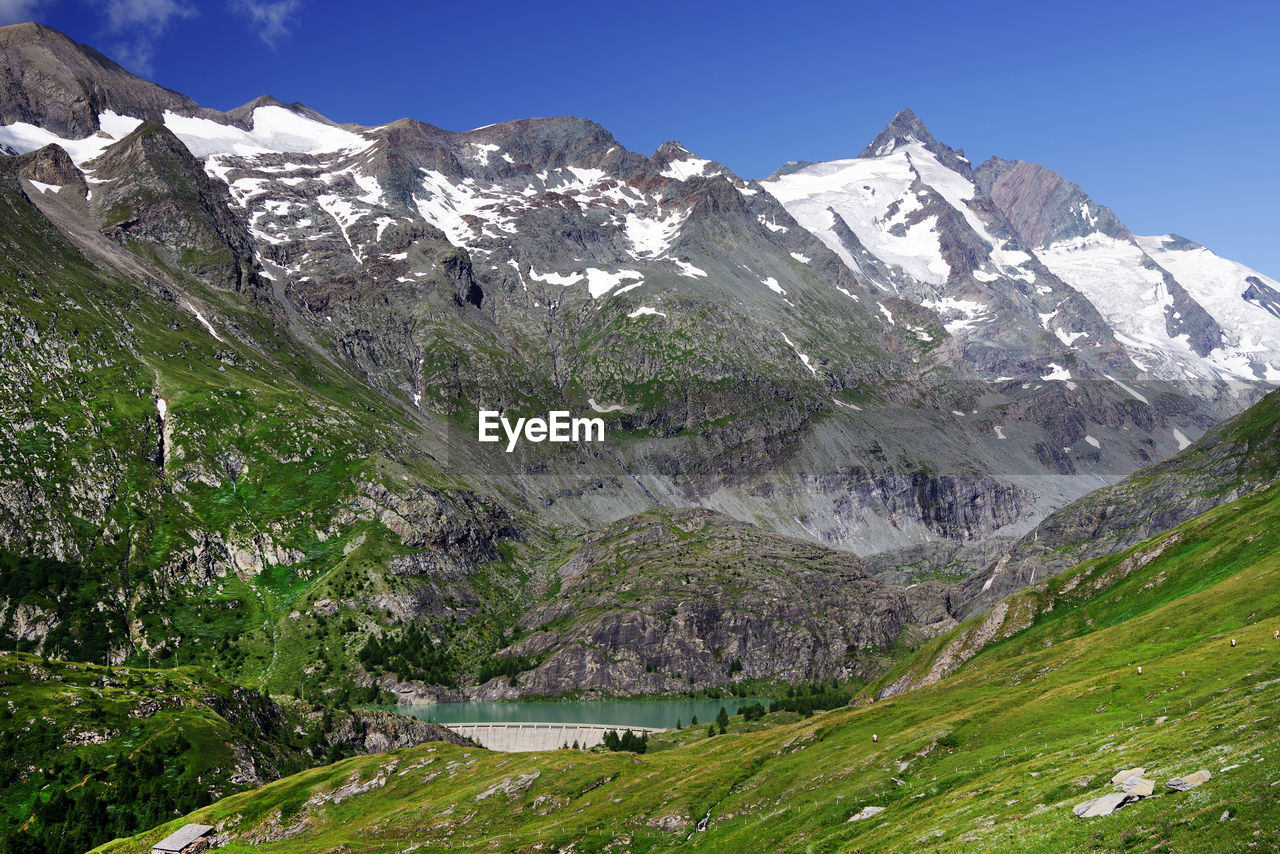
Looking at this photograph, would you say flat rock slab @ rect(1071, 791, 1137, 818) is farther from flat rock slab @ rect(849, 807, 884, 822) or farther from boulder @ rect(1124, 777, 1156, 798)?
flat rock slab @ rect(849, 807, 884, 822)

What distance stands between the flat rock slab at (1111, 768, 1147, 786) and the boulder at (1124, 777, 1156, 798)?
1.59 metres

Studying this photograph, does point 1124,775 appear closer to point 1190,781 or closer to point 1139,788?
point 1139,788

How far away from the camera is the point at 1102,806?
42.3 metres

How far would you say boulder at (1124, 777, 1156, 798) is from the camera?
41.7 metres

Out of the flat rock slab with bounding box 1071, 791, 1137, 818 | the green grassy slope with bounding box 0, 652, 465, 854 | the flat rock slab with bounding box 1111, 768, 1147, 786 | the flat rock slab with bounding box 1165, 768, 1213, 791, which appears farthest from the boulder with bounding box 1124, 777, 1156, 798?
the green grassy slope with bounding box 0, 652, 465, 854

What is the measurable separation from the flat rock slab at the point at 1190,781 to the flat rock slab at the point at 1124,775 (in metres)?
4.40

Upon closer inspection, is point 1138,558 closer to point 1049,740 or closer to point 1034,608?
point 1034,608

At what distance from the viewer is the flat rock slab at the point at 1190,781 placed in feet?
132

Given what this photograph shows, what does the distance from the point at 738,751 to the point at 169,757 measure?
81140mm

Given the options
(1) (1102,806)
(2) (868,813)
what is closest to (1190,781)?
(1) (1102,806)

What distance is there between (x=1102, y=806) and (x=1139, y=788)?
194 centimetres

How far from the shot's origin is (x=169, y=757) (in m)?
126

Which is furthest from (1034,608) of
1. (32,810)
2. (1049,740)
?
(32,810)

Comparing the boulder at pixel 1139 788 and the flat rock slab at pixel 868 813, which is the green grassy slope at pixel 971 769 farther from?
the flat rock slab at pixel 868 813
